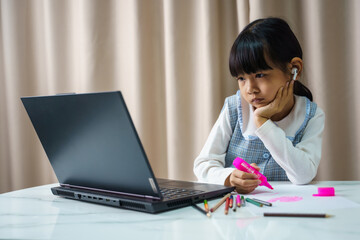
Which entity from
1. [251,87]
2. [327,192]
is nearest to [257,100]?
[251,87]

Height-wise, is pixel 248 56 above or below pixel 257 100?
above

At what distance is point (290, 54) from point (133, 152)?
2.46ft

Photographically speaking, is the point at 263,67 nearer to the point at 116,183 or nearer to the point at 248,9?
the point at 248,9

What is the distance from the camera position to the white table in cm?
59

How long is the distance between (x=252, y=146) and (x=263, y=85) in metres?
0.23

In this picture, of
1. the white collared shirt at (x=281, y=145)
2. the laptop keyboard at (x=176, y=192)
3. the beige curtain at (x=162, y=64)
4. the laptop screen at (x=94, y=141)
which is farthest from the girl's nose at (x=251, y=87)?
the laptop screen at (x=94, y=141)

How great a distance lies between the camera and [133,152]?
2.30 feet

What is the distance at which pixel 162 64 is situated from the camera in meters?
1.71

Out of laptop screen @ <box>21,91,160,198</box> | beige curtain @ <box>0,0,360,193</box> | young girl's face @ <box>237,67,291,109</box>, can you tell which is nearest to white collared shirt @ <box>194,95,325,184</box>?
young girl's face @ <box>237,67,291,109</box>

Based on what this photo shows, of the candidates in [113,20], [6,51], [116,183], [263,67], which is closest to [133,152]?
[116,183]

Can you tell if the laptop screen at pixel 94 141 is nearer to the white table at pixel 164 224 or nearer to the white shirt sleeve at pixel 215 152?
the white table at pixel 164 224

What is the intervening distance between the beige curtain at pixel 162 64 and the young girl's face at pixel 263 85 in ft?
1.03

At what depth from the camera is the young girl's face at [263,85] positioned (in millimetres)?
1207

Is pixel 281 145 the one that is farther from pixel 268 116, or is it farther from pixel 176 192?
pixel 176 192
